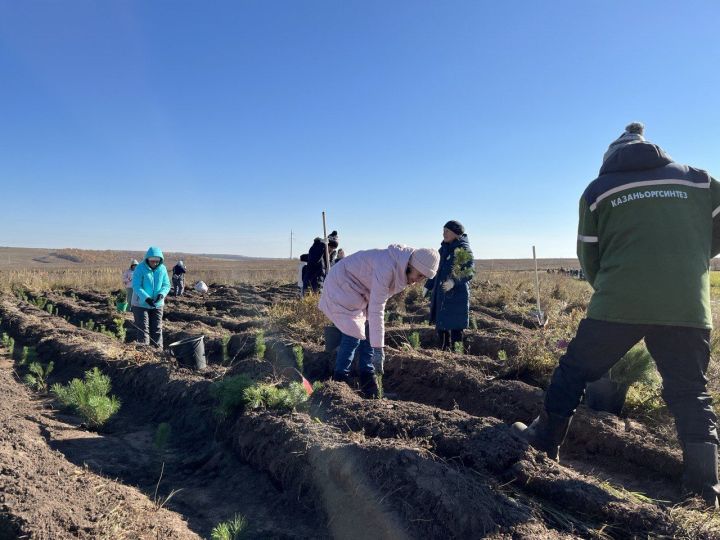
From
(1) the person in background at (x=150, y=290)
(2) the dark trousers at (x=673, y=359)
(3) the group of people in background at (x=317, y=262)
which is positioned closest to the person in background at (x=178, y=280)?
(3) the group of people in background at (x=317, y=262)

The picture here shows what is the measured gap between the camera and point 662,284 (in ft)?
8.86

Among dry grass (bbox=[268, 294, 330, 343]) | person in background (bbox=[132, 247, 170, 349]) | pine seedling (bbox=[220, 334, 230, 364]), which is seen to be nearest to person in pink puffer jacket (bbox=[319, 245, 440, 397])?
pine seedling (bbox=[220, 334, 230, 364])

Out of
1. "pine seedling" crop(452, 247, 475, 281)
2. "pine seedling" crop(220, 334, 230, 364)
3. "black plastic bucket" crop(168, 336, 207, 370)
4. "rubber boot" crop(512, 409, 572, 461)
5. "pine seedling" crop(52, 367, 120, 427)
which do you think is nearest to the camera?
"rubber boot" crop(512, 409, 572, 461)

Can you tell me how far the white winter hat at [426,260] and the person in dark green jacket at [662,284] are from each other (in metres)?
1.37

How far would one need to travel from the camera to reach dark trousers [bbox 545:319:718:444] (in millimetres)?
2754

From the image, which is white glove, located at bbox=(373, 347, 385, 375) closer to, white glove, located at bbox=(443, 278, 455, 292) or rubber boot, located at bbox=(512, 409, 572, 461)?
rubber boot, located at bbox=(512, 409, 572, 461)

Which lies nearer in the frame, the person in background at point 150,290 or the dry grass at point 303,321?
the person in background at point 150,290

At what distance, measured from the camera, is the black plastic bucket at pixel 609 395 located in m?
4.29

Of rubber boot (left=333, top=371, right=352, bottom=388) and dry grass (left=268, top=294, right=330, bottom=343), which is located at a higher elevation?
dry grass (left=268, top=294, right=330, bottom=343)

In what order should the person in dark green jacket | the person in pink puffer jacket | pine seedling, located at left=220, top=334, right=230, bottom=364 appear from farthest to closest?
1. pine seedling, located at left=220, top=334, right=230, bottom=364
2. the person in pink puffer jacket
3. the person in dark green jacket

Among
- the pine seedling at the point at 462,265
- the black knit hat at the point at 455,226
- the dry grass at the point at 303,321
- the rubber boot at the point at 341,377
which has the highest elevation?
the black knit hat at the point at 455,226

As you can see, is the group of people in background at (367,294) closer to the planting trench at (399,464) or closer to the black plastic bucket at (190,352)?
the planting trench at (399,464)

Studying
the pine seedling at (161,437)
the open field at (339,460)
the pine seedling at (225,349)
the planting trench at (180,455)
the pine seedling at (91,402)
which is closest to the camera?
the open field at (339,460)

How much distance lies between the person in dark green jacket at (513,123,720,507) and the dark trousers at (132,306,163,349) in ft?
20.7
